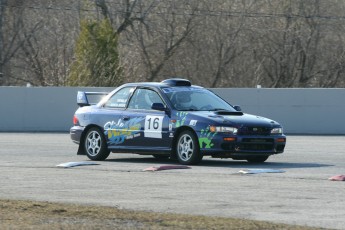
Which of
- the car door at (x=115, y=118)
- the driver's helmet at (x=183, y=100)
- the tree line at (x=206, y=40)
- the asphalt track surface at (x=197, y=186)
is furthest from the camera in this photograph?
the tree line at (x=206, y=40)

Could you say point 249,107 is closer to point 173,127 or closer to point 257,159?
point 257,159

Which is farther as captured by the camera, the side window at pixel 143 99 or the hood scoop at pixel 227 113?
the side window at pixel 143 99

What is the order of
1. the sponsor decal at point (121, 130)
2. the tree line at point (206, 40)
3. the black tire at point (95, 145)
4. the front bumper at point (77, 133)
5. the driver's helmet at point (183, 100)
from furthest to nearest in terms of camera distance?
the tree line at point (206, 40) < the front bumper at point (77, 133) < the black tire at point (95, 145) < the sponsor decal at point (121, 130) < the driver's helmet at point (183, 100)

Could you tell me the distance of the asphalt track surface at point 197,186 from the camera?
36.0ft

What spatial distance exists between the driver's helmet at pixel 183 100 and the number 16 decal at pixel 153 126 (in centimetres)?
45

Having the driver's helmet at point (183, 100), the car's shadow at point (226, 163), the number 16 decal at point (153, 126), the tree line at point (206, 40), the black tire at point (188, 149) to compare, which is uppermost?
the tree line at point (206, 40)

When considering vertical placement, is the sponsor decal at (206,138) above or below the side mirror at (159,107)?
below

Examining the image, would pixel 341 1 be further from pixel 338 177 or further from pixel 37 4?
pixel 338 177

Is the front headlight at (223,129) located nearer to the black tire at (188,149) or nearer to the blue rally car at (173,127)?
the blue rally car at (173,127)

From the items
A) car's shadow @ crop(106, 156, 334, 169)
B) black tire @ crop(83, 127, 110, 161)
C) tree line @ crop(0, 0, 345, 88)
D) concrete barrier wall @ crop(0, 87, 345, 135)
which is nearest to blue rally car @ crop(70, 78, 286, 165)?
black tire @ crop(83, 127, 110, 161)

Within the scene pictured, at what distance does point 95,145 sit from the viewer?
1823 centimetres

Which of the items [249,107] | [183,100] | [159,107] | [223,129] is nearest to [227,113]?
[223,129]

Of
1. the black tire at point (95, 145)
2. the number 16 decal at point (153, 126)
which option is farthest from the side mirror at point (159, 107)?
the black tire at point (95, 145)

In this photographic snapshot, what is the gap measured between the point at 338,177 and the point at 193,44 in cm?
3263
